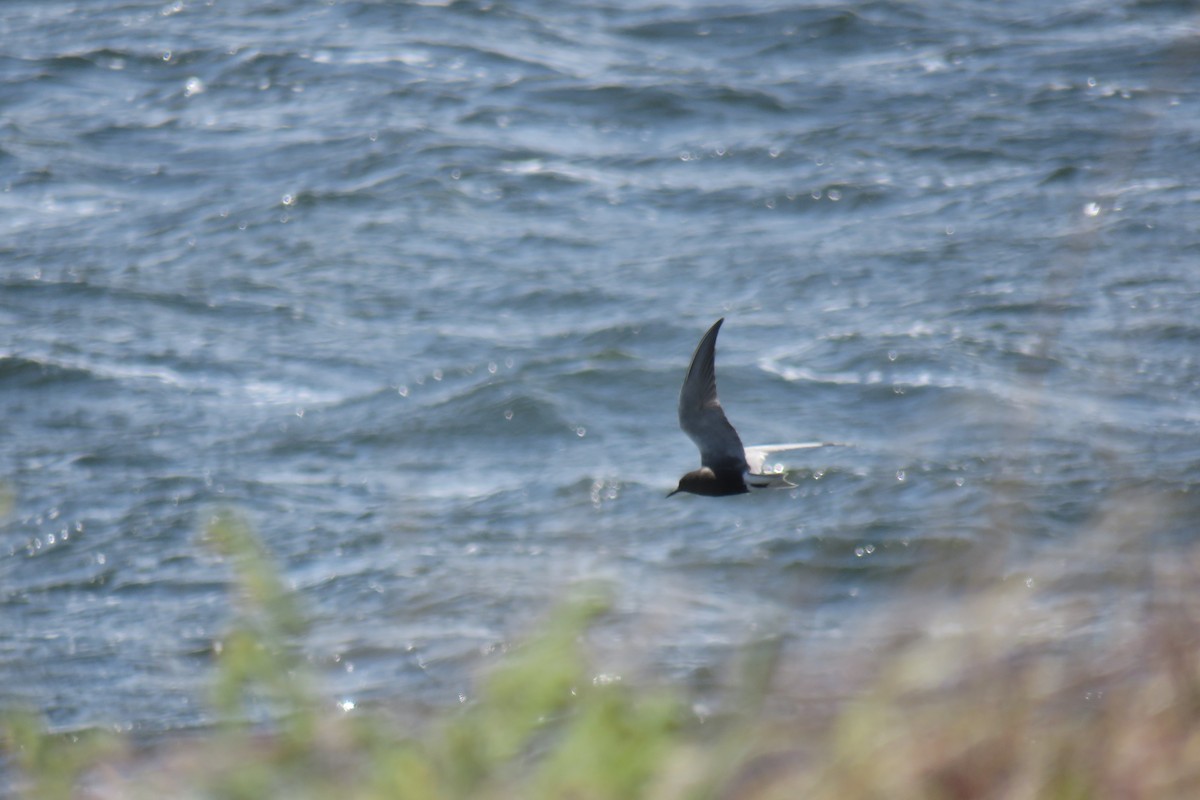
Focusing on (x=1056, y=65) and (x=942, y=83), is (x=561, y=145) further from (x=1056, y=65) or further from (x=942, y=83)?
(x=1056, y=65)

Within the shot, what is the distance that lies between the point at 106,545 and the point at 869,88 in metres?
7.91

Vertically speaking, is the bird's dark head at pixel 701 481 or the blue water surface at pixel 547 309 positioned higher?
the bird's dark head at pixel 701 481

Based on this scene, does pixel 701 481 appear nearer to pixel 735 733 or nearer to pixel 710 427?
pixel 710 427

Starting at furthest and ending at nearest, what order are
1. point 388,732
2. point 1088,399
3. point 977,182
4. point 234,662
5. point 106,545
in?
1. point 977,182
2. point 1088,399
3. point 106,545
4. point 388,732
5. point 234,662

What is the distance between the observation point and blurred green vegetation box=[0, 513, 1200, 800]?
200 centimetres

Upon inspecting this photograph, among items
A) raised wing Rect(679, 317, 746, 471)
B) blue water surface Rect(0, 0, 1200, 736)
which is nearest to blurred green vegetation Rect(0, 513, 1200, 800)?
blue water surface Rect(0, 0, 1200, 736)

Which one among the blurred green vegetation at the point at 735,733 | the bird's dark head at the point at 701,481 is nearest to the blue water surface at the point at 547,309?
the blurred green vegetation at the point at 735,733

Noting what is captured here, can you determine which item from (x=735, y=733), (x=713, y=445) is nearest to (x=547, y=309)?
(x=713, y=445)

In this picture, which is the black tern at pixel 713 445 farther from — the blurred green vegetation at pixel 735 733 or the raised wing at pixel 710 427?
the blurred green vegetation at pixel 735 733

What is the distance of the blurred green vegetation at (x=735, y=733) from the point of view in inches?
78.9

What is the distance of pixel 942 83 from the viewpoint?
13.0m

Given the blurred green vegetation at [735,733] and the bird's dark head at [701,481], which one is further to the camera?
the bird's dark head at [701,481]

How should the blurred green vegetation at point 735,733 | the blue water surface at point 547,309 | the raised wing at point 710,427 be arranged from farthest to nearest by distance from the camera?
the blue water surface at point 547,309
the raised wing at point 710,427
the blurred green vegetation at point 735,733

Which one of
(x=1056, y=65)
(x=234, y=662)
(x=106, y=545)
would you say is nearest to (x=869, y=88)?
(x=1056, y=65)
